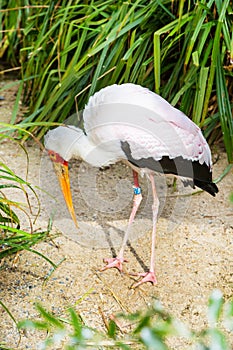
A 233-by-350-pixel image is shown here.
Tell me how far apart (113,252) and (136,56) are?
1.40 meters

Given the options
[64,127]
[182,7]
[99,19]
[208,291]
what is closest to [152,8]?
[182,7]

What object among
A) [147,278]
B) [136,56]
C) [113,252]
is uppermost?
[136,56]

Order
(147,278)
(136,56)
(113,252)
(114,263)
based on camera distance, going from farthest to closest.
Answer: (136,56), (113,252), (114,263), (147,278)

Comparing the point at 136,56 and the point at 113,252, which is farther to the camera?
the point at 136,56

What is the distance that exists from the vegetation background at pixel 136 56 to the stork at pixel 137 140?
0.49 meters

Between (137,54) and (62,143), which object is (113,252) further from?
(137,54)

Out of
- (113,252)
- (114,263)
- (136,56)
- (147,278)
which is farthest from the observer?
(136,56)

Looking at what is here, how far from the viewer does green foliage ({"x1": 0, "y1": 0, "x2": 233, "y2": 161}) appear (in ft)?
13.5

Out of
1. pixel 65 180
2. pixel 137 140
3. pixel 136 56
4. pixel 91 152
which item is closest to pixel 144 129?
pixel 137 140

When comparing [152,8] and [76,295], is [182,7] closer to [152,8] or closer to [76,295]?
[152,8]

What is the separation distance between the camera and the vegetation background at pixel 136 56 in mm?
4109

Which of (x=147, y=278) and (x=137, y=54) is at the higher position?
(x=137, y=54)

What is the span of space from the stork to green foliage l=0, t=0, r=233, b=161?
1.82 ft

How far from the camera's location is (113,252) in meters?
3.73
